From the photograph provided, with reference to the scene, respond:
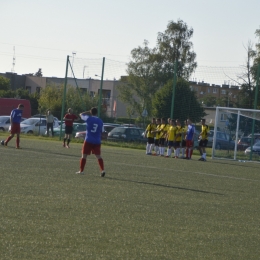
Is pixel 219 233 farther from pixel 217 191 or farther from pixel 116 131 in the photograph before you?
pixel 116 131

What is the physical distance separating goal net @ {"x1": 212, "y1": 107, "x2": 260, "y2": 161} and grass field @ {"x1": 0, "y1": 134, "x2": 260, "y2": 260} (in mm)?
12637

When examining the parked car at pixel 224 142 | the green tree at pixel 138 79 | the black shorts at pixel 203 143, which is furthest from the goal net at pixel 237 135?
the green tree at pixel 138 79

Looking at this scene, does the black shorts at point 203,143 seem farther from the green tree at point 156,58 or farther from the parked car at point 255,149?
the green tree at point 156,58

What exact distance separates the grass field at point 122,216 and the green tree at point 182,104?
16.2 m

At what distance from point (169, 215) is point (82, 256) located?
3.47m

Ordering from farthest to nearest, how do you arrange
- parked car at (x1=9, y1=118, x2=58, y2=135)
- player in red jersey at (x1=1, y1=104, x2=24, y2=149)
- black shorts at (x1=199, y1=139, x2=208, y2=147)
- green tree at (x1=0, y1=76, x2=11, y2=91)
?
green tree at (x1=0, y1=76, x2=11, y2=91), parked car at (x1=9, y1=118, x2=58, y2=135), black shorts at (x1=199, y1=139, x2=208, y2=147), player in red jersey at (x1=1, y1=104, x2=24, y2=149)

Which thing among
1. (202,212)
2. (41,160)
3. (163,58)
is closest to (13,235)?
(202,212)

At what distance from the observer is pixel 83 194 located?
12.0 meters

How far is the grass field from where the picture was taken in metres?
7.47

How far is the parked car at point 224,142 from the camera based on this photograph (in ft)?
96.7

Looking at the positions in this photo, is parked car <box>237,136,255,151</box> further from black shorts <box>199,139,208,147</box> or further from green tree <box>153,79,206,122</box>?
green tree <box>153,79,206,122</box>

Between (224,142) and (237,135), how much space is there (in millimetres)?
708

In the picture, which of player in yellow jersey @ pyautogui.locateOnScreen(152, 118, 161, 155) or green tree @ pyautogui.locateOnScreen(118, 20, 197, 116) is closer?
player in yellow jersey @ pyautogui.locateOnScreen(152, 118, 161, 155)

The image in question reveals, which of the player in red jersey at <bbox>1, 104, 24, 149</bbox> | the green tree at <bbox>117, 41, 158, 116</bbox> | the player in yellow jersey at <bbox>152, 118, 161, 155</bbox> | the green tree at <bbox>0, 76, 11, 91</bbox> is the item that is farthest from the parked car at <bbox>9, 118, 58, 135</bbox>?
the green tree at <bbox>0, 76, 11, 91</bbox>
